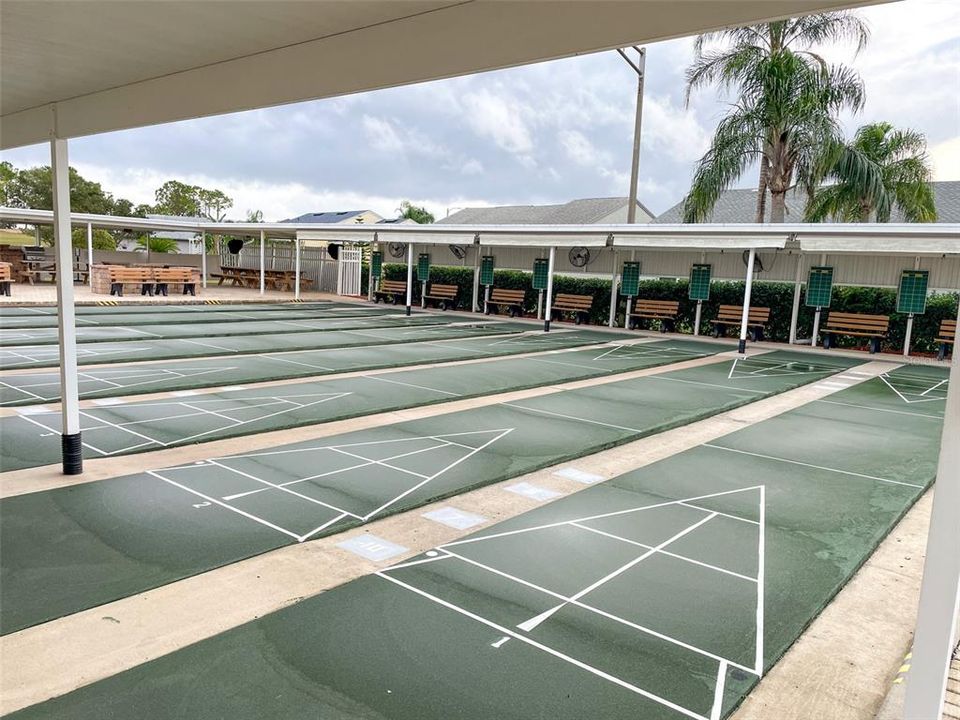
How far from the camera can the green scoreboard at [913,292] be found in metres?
16.0

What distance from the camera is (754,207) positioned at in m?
33.2

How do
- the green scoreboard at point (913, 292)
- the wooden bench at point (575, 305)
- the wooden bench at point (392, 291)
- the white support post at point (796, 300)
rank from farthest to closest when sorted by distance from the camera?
the wooden bench at point (392, 291)
the wooden bench at point (575, 305)
the white support post at point (796, 300)
the green scoreboard at point (913, 292)

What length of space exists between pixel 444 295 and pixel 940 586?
23.6 m

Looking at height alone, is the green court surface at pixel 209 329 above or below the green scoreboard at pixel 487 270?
below

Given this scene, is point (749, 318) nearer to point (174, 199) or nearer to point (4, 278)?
point (4, 278)

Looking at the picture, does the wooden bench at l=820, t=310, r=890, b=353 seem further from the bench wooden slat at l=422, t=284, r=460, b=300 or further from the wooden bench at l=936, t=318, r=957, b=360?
the bench wooden slat at l=422, t=284, r=460, b=300

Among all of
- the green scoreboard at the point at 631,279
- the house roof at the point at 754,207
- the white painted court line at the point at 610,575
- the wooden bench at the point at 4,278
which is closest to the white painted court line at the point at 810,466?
the white painted court line at the point at 610,575

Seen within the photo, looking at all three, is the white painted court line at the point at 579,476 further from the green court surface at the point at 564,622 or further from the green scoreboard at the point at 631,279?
the green scoreboard at the point at 631,279

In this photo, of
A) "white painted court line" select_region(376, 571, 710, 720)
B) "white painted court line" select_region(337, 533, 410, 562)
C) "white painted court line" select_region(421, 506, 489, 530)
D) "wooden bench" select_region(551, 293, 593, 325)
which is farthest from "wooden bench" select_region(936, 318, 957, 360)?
"white painted court line" select_region(376, 571, 710, 720)

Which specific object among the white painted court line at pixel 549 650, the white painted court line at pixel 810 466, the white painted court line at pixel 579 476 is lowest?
the white painted court line at pixel 549 650

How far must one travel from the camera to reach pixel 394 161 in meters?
99.5

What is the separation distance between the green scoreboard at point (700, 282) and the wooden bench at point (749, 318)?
2.19 feet

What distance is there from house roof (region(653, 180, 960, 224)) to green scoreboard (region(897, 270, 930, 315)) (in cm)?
1182

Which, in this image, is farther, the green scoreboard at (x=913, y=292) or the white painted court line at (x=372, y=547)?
the green scoreboard at (x=913, y=292)
